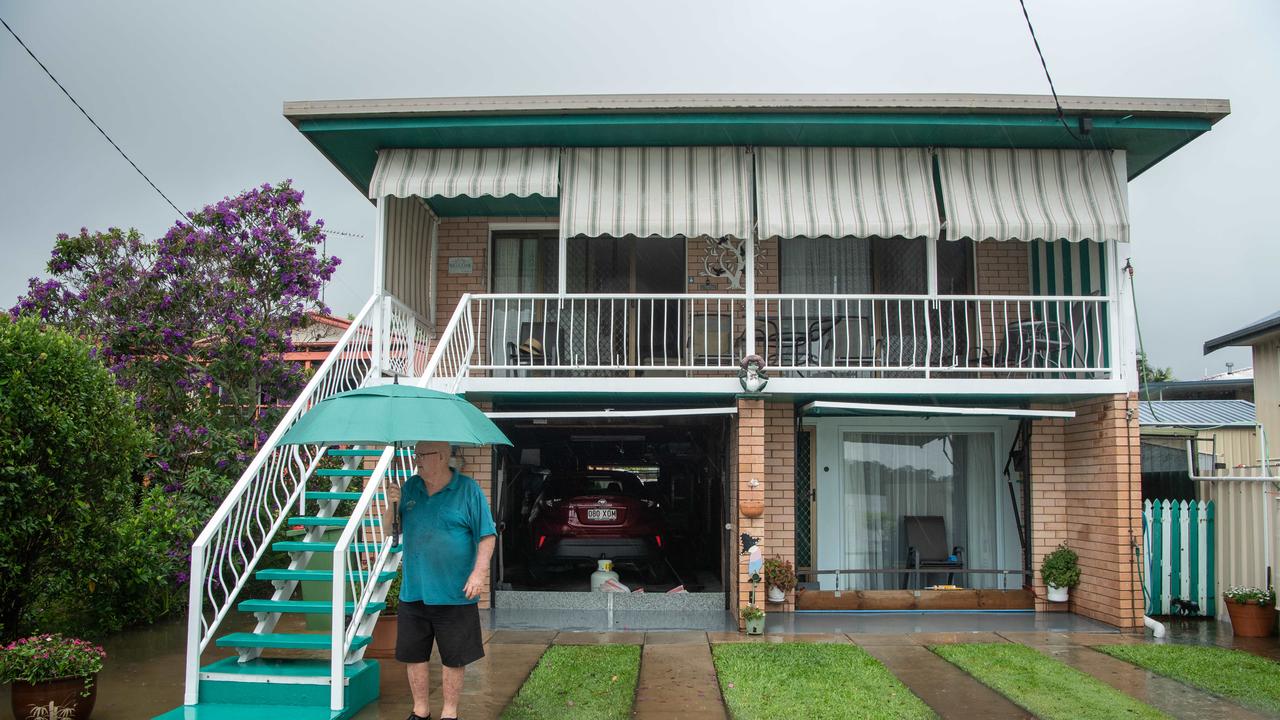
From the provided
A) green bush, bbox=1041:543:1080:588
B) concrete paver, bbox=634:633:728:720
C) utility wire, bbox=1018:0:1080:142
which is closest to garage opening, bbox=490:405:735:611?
concrete paver, bbox=634:633:728:720

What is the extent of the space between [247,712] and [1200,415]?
1661 cm

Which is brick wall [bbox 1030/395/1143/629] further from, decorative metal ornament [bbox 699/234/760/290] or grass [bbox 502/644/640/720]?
grass [bbox 502/644/640/720]

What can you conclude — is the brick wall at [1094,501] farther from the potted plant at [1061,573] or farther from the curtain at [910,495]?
the curtain at [910,495]

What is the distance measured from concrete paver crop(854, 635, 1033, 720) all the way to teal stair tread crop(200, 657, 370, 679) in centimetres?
370

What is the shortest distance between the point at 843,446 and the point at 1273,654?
434 cm

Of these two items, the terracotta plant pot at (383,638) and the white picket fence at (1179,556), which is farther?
the white picket fence at (1179,556)

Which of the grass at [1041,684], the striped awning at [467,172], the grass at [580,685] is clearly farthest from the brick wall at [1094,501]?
the striped awning at [467,172]

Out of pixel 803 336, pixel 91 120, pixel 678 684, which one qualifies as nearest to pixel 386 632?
pixel 678 684

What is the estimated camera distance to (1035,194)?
8992mm

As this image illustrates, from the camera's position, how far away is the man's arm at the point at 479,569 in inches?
193

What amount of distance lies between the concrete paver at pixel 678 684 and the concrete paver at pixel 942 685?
1358mm

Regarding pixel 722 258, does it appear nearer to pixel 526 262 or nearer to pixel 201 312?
pixel 526 262

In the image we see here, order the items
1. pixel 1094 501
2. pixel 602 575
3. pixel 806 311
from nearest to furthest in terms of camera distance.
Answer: pixel 806 311 < pixel 602 575 < pixel 1094 501

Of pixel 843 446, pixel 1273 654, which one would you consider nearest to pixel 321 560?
pixel 843 446
